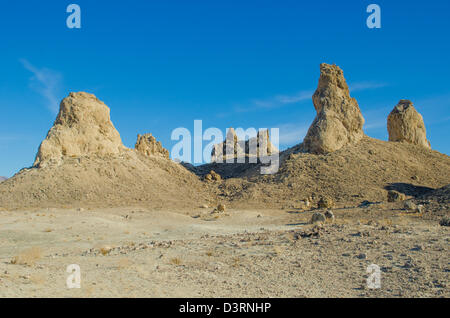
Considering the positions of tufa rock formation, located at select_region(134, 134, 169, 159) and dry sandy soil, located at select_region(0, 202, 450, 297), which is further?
tufa rock formation, located at select_region(134, 134, 169, 159)

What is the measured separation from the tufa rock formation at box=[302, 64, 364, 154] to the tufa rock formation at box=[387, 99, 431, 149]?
650 centimetres

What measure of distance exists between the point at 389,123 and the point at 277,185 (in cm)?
2202

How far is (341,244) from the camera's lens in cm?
1180

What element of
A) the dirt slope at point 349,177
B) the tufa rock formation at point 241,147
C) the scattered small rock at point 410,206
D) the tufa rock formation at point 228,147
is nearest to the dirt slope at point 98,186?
the dirt slope at point 349,177

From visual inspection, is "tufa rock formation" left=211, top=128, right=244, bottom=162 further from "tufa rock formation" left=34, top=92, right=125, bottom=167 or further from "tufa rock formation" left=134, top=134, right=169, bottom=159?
"tufa rock formation" left=34, top=92, right=125, bottom=167

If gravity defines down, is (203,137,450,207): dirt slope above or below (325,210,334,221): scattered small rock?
above

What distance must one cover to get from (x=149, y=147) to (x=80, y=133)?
35.7 feet

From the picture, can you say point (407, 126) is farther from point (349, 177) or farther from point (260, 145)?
point (260, 145)

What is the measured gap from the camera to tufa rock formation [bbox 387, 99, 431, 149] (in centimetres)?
4647

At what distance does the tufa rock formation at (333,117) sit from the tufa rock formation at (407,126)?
6502mm

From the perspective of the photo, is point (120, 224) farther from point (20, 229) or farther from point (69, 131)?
point (69, 131)

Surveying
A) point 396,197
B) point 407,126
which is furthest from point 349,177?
point 407,126

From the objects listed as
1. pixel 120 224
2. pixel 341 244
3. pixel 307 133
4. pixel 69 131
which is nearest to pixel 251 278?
pixel 341 244

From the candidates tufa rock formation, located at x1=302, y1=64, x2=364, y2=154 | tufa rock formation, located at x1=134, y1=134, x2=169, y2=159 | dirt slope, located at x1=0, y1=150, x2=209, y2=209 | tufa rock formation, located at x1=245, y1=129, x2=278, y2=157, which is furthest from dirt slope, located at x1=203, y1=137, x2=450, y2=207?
tufa rock formation, located at x1=245, y1=129, x2=278, y2=157
